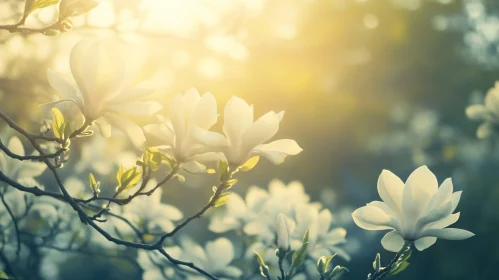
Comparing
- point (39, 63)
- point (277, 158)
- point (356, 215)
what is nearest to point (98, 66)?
point (277, 158)

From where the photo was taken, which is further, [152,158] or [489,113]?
[489,113]

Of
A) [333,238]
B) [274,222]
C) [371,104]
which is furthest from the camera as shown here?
[371,104]

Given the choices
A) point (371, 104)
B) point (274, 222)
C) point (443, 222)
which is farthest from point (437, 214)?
point (371, 104)

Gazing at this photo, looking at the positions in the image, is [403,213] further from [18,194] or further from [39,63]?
[39,63]

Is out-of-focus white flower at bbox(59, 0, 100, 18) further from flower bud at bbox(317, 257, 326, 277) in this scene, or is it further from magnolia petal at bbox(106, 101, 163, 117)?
flower bud at bbox(317, 257, 326, 277)

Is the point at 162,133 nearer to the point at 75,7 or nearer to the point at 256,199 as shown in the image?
the point at 75,7

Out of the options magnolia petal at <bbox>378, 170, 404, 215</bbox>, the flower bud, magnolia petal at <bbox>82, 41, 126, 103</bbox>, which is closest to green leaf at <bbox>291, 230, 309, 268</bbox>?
the flower bud

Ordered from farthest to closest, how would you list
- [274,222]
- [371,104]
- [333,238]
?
1. [371,104]
2. [274,222]
3. [333,238]

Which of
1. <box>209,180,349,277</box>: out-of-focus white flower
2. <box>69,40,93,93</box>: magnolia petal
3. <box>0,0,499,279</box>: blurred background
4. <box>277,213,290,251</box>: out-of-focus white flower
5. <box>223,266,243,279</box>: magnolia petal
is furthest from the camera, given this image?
<box>0,0,499,279</box>: blurred background
